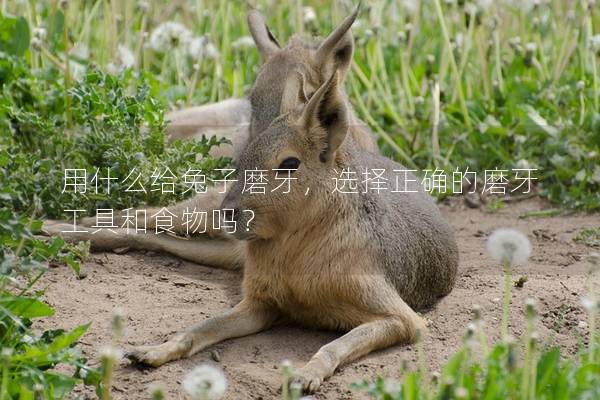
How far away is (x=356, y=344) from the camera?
464 centimetres

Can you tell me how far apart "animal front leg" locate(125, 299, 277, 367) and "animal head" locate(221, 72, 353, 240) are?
14.0 inches

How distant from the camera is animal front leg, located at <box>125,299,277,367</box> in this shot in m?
4.41

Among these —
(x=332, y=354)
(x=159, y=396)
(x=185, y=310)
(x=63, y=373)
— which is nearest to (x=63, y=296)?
(x=185, y=310)

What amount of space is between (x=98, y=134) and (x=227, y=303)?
1.40 meters

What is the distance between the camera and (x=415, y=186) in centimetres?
570

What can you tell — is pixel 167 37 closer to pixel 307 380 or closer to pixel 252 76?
pixel 252 76

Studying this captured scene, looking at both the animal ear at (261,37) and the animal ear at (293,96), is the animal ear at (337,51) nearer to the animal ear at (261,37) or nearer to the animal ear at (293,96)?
the animal ear at (261,37)

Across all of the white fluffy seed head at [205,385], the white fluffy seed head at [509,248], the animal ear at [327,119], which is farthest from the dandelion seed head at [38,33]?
the white fluffy seed head at [205,385]

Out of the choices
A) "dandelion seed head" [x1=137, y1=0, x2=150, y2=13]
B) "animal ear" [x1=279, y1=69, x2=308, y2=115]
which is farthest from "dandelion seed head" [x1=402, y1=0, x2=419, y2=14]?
"animal ear" [x1=279, y1=69, x2=308, y2=115]

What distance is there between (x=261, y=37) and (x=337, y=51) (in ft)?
2.03

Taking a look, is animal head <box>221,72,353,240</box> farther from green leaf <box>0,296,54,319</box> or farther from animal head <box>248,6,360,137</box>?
animal head <box>248,6,360,137</box>

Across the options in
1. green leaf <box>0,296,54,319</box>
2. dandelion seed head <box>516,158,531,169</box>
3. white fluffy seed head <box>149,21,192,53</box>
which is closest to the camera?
green leaf <box>0,296,54,319</box>

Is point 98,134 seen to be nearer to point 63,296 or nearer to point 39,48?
point 39,48

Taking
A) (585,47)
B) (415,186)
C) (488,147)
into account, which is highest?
(585,47)
